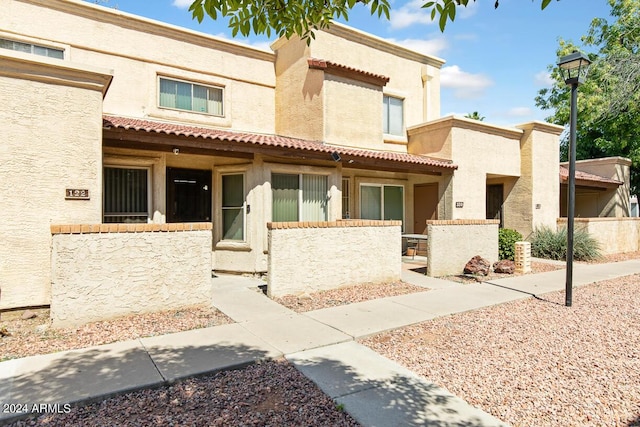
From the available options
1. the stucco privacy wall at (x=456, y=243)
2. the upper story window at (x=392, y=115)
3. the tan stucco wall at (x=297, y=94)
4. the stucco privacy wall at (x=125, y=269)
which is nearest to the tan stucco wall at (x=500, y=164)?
the upper story window at (x=392, y=115)

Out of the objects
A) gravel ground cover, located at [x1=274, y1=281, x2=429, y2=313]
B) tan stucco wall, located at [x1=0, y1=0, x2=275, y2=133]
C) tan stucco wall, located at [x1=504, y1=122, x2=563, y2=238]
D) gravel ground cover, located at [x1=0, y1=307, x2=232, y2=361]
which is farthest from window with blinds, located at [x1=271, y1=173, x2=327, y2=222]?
tan stucco wall, located at [x1=504, y1=122, x2=563, y2=238]

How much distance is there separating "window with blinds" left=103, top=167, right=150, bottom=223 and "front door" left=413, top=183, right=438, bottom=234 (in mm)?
9975

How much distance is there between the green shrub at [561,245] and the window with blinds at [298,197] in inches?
365

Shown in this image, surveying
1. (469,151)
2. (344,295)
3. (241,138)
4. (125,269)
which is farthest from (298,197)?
(469,151)

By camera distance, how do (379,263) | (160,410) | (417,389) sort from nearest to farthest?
(160,410) → (417,389) → (379,263)

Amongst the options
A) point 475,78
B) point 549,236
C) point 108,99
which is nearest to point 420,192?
point 549,236

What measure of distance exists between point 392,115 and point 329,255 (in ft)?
28.7

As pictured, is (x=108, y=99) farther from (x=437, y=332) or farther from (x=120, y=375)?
(x=437, y=332)

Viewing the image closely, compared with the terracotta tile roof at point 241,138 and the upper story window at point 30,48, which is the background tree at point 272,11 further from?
the upper story window at point 30,48

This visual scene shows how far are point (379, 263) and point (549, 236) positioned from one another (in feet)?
30.2

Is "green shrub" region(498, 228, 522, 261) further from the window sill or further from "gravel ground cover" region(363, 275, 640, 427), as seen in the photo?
the window sill

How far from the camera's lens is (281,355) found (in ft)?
17.0

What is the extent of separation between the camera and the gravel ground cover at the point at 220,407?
362 centimetres

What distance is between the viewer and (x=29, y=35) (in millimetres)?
10016
